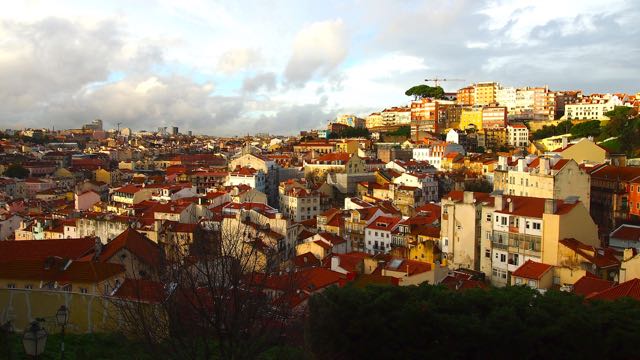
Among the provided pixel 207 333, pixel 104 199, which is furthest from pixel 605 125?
pixel 207 333

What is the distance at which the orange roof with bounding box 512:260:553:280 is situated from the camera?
2470cm

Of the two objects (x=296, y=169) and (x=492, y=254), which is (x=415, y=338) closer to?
(x=492, y=254)

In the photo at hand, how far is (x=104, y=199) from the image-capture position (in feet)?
191

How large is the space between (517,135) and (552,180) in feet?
166

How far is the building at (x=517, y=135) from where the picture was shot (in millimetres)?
83250

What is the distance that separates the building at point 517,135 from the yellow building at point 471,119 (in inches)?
278

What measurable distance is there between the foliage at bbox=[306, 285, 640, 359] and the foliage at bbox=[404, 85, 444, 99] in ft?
334

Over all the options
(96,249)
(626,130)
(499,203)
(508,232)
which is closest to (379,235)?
(499,203)

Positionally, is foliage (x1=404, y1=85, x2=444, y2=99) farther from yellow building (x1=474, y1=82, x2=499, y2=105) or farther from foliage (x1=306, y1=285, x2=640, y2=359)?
foliage (x1=306, y1=285, x2=640, y2=359)

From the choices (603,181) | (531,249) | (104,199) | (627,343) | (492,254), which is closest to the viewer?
(627,343)

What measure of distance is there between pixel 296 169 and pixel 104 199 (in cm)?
2236

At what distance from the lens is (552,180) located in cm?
3584

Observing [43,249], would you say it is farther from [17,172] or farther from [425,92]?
[425,92]

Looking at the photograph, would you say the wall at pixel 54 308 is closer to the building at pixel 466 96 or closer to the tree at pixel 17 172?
the tree at pixel 17 172
